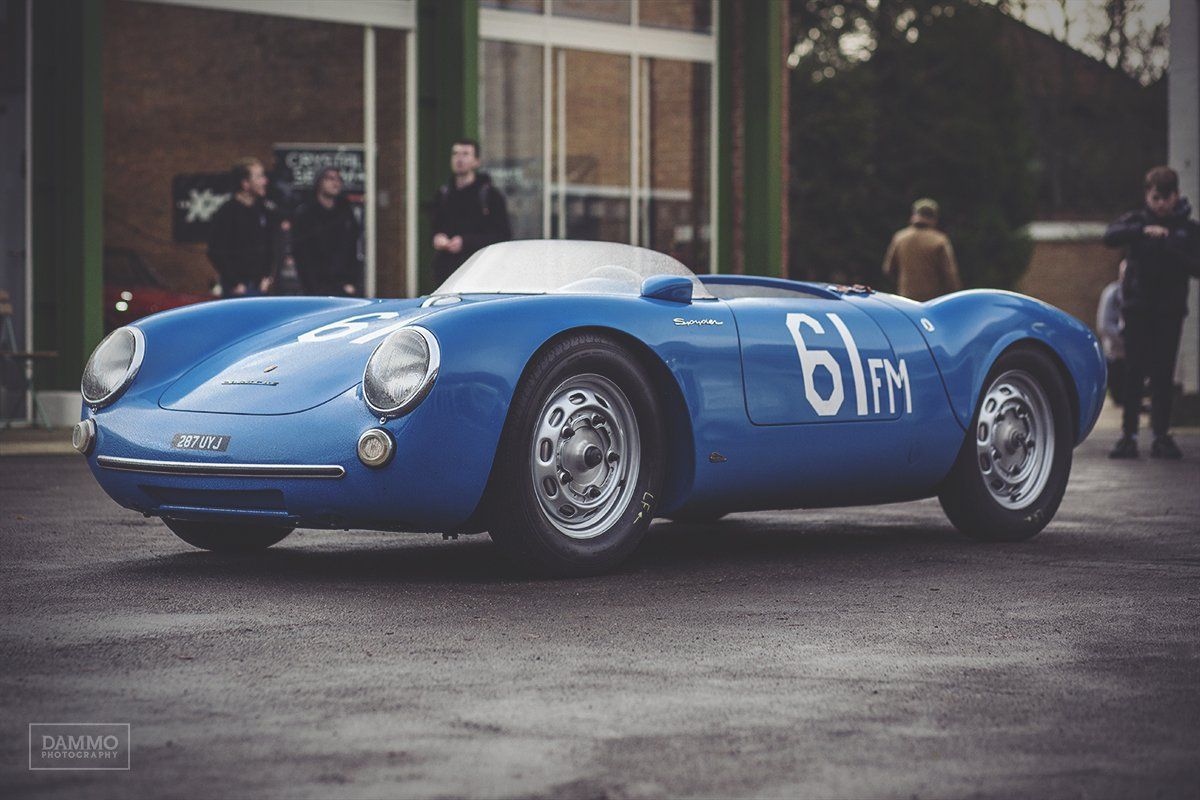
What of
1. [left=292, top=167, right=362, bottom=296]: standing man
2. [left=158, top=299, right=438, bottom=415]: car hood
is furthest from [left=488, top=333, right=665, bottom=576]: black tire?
[left=292, top=167, right=362, bottom=296]: standing man

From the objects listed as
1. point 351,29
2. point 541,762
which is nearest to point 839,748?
point 541,762

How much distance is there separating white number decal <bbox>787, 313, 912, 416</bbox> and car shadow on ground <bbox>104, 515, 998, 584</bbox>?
1.76 feet

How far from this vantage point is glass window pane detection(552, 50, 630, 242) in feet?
57.0

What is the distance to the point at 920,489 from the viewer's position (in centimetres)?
704

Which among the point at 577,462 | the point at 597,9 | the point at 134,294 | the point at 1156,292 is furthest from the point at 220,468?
the point at 597,9

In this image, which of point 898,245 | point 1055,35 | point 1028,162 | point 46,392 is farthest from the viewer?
point 1028,162

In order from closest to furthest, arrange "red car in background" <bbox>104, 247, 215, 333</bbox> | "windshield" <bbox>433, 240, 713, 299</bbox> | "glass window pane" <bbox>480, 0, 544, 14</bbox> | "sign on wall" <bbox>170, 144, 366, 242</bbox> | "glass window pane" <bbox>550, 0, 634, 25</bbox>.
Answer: "windshield" <bbox>433, 240, 713, 299</bbox>, "red car in background" <bbox>104, 247, 215, 333</bbox>, "sign on wall" <bbox>170, 144, 366, 242</bbox>, "glass window pane" <bbox>480, 0, 544, 14</bbox>, "glass window pane" <bbox>550, 0, 634, 25</bbox>

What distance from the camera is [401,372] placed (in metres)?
5.50

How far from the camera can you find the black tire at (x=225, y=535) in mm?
6508

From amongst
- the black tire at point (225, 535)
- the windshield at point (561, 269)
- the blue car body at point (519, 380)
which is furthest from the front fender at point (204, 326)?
the black tire at point (225, 535)

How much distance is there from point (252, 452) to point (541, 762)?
8.07ft

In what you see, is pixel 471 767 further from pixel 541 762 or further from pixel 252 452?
pixel 252 452

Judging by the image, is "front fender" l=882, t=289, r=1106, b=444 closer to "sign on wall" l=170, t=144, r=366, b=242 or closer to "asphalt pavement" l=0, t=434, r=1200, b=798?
"asphalt pavement" l=0, t=434, r=1200, b=798

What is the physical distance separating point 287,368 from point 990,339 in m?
2.77
